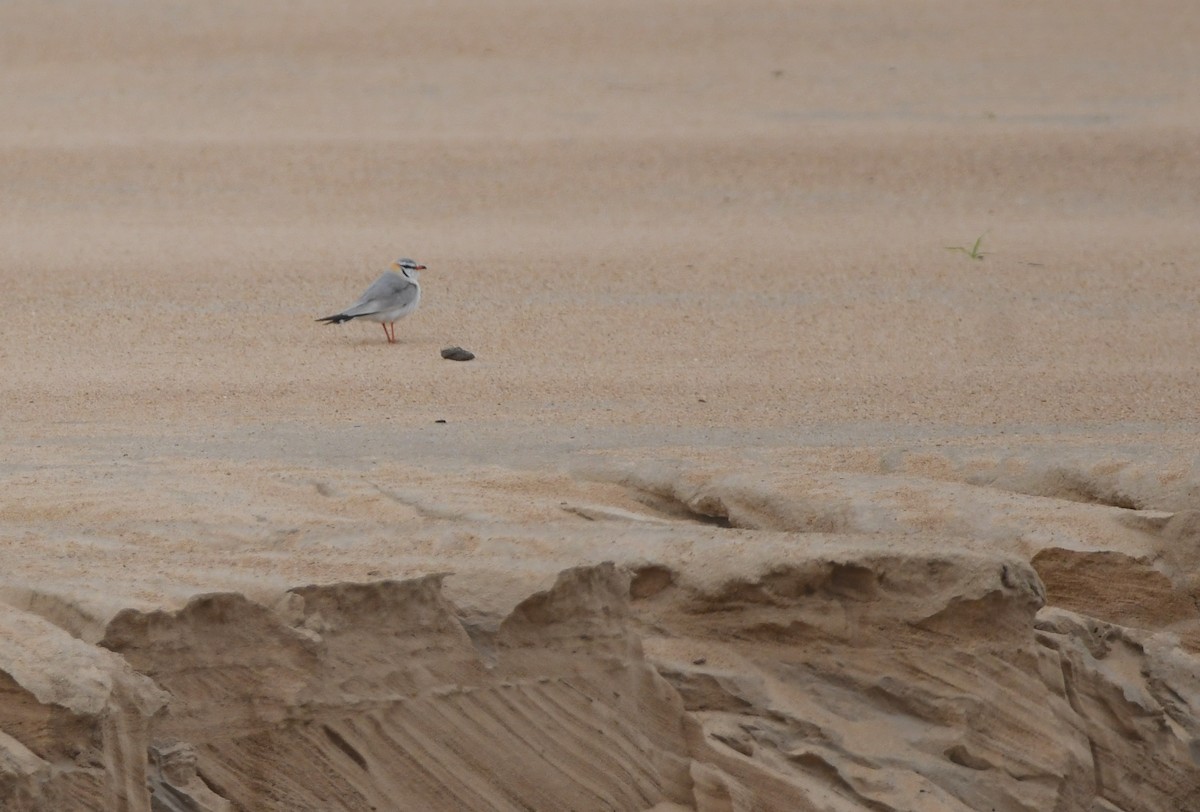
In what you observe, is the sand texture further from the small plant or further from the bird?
the bird

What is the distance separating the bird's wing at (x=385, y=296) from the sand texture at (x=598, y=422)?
0.33m

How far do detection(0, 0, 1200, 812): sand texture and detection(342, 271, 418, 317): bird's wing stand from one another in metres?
0.33

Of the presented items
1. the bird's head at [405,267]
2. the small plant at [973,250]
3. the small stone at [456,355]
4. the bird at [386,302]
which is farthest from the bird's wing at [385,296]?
the small plant at [973,250]

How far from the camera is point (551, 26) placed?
791 inches

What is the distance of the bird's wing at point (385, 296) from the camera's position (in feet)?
34.8

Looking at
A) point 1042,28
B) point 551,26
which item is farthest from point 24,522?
point 1042,28

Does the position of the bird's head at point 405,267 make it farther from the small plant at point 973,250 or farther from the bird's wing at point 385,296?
the small plant at point 973,250

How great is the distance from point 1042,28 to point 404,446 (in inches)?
571

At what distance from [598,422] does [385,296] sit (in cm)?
261

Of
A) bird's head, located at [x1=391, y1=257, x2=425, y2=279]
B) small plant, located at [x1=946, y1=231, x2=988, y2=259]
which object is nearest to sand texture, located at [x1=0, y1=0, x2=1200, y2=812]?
small plant, located at [x1=946, y1=231, x2=988, y2=259]

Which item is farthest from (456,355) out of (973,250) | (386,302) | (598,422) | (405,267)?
(973,250)

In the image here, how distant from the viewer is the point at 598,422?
848cm

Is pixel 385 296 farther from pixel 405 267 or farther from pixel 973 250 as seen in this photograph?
pixel 973 250

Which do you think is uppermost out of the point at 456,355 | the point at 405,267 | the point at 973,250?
the point at 405,267
